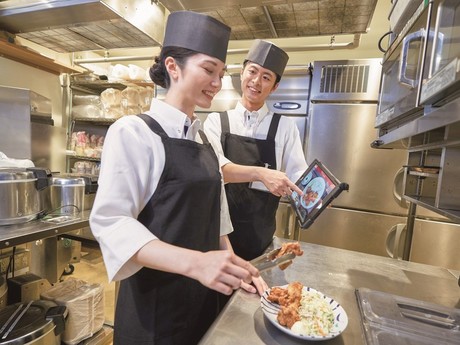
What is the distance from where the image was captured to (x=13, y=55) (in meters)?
2.78

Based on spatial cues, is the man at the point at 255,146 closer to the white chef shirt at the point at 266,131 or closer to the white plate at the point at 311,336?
the white chef shirt at the point at 266,131

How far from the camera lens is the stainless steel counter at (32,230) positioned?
1.19m

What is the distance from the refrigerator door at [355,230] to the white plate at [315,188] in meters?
1.42

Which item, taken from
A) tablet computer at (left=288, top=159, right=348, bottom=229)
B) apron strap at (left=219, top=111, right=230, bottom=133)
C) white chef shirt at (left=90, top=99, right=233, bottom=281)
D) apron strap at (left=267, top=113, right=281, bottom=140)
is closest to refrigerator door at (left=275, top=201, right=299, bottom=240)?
apron strap at (left=267, top=113, right=281, bottom=140)

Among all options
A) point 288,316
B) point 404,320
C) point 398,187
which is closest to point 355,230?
point 398,187

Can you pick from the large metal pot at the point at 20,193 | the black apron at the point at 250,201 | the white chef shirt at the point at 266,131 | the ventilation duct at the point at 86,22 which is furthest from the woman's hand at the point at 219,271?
the ventilation duct at the point at 86,22

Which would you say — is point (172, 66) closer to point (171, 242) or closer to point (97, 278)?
point (171, 242)

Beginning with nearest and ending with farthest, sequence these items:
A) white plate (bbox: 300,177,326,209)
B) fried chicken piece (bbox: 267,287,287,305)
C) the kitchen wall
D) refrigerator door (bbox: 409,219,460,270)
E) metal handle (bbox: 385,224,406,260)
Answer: fried chicken piece (bbox: 267,287,287,305) → white plate (bbox: 300,177,326,209) → refrigerator door (bbox: 409,219,460,270) → metal handle (bbox: 385,224,406,260) → the kitchen wall

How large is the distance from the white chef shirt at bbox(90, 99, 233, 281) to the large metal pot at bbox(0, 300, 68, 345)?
40.9 inches

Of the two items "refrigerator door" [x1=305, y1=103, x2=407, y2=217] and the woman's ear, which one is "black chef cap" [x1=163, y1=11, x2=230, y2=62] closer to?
the woman's ear

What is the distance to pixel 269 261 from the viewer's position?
984 millimetres

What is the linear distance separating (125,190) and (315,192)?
0.70m

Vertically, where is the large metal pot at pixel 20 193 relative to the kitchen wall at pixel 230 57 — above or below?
below

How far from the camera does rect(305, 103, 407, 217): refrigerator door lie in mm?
2227
